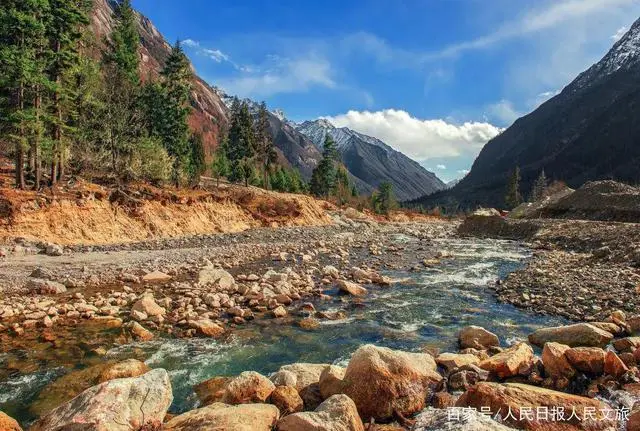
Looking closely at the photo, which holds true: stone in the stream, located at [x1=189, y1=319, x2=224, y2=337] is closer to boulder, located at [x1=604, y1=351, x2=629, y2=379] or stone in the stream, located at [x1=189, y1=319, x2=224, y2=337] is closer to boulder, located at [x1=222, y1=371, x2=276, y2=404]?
boulder, located at [x1=222, y1=371, x2=276, y2=404]

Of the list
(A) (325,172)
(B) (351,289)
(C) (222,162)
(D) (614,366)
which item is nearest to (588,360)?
(D) (614,366)

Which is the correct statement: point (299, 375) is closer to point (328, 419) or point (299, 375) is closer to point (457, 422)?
point (328, 419)

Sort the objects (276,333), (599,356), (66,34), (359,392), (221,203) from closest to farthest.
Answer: (359,392), (599,356), (276,333), (66,34), (221,203)

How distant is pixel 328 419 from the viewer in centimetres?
470

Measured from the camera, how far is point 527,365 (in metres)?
6.48

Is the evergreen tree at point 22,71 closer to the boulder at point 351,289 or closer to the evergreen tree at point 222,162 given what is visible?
the boulder at point 351,289

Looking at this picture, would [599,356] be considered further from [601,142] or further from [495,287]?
[601,142]

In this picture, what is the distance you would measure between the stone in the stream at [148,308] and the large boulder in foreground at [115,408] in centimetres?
664

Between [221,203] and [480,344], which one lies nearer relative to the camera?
[480,344]

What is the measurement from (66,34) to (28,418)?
1193 inches

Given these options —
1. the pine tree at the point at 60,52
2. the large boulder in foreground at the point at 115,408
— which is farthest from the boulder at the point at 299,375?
the pine tree at the point at 60,52

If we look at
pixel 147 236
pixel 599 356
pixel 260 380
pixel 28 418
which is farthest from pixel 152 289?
pixel 147 236

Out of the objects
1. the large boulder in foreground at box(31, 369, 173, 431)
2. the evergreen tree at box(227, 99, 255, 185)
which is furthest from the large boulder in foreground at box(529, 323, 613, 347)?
the evergreen tree at box(227, 99, 255, 185)

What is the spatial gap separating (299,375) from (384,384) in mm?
1678
